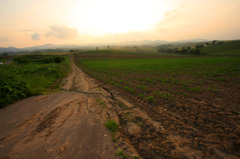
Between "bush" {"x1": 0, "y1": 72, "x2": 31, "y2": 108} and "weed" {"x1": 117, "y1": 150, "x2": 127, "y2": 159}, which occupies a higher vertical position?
"bush" {"x1": 0, "y1": 72, "x2": 31, "y2": 108}

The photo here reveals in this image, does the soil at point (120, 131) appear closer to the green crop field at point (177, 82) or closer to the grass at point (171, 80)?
the green crop field at point (177, 82)

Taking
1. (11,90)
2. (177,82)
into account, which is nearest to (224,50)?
(177,82)

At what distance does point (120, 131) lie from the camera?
4.16 m

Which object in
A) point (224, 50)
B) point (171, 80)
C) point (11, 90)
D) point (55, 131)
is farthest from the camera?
point (224, 50)

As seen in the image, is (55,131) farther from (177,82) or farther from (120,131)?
(177,82)

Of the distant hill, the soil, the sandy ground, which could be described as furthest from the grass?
the distant hill

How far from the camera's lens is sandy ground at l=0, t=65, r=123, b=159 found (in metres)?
3.15

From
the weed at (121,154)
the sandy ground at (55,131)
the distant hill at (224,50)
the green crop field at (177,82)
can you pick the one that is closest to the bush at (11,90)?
the sandy ground at (55,131)

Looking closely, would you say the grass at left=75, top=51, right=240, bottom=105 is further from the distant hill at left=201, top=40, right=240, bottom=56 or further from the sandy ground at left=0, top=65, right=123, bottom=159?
the distant hill at left=201, top=40, right=240, bottom=56

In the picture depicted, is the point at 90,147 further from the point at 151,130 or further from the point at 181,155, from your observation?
the point at 181,155

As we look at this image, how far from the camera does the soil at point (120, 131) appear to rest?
3.20m

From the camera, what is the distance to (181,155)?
310 centimetres

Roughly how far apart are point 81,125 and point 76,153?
1.36 metres

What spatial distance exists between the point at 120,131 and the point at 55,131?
8.85 feet
